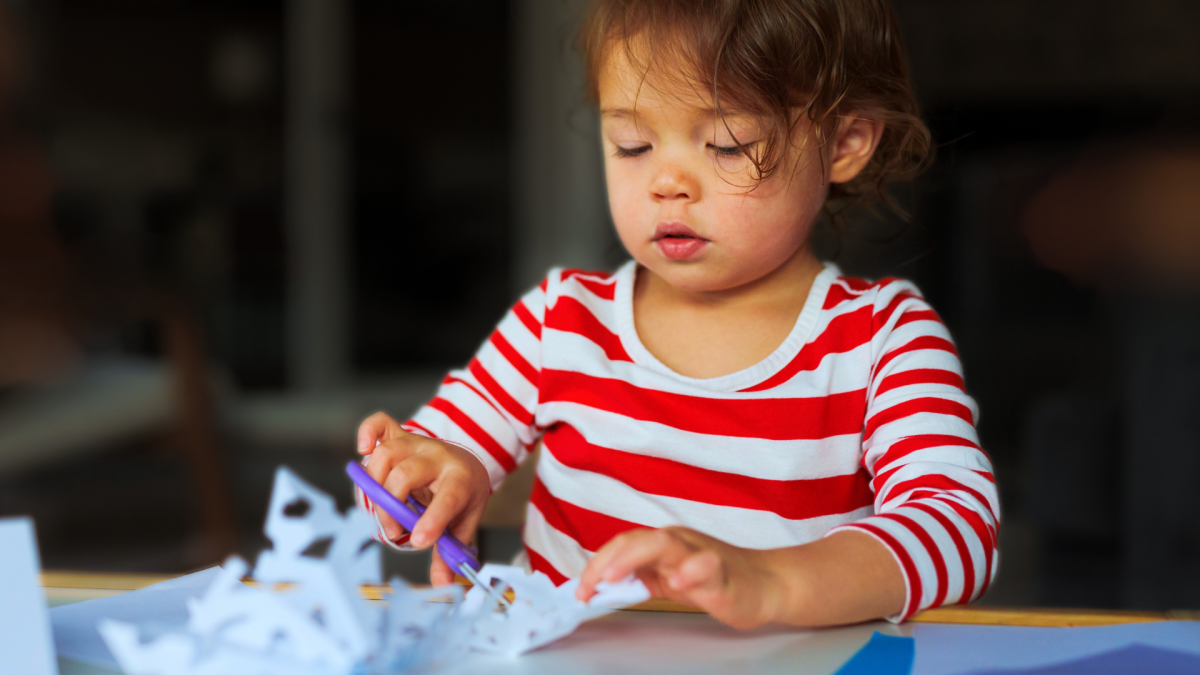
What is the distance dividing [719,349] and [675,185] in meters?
0.15

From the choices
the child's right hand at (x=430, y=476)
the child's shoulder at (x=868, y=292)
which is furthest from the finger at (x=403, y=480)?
the child's shoulder at (x=868, y=292)

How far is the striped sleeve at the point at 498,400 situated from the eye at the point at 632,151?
0.16 meters

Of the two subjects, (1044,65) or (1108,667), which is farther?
(1044,65)

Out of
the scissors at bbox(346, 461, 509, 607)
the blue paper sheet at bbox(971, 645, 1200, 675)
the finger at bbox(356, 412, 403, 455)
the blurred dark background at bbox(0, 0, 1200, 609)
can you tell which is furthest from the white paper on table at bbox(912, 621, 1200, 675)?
the blurred dark background at bbox(0, 0, 1200, 609)

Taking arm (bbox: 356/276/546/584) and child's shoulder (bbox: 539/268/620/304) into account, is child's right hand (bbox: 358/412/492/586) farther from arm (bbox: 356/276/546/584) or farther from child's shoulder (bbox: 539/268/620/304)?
child's shoulder (bbox: 539/268/620/304)

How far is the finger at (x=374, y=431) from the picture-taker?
0.59 meters

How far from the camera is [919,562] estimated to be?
467 millimetres

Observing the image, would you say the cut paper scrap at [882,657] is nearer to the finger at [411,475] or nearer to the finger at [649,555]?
the finger at [649,555]

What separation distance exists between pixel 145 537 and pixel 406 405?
0.92m

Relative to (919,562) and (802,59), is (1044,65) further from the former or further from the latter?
(919,562)

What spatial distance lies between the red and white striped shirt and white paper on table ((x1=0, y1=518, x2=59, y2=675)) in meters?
0.31

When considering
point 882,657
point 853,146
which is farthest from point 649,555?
point 853,146

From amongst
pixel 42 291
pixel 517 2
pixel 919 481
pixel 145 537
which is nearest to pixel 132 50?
pixel 42 291

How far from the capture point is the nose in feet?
2.05
